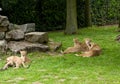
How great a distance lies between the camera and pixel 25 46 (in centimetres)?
1087

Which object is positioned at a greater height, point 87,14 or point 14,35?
point 14,35

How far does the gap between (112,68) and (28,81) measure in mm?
2191

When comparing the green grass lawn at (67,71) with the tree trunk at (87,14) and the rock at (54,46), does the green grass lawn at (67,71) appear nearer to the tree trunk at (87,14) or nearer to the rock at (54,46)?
the rock at (54,46)

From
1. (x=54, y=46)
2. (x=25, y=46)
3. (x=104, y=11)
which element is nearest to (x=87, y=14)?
(x=104, y=11)

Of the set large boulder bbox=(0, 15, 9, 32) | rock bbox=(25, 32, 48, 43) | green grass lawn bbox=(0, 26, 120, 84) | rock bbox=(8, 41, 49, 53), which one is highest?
large boulder bbox=(0, 15, 9, 32)

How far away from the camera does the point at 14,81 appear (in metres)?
7.54

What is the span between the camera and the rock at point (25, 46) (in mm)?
10754

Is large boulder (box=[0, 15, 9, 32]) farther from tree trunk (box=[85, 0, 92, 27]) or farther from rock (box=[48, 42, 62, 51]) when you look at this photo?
tree trunk (box=[85, 0, 92, 27])

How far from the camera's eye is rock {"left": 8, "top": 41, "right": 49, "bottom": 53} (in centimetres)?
1075

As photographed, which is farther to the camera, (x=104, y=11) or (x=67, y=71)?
(x=104, y=11)

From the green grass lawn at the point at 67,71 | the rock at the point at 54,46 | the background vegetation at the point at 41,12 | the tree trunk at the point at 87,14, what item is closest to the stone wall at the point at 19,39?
the rock at the point at 54,46

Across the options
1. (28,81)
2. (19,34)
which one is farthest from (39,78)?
(19,34)

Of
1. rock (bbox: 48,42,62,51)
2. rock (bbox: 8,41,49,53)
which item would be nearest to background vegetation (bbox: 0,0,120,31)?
rock (bbox: 48,42,62,51)

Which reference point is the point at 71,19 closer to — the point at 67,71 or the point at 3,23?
the point at 3,23
